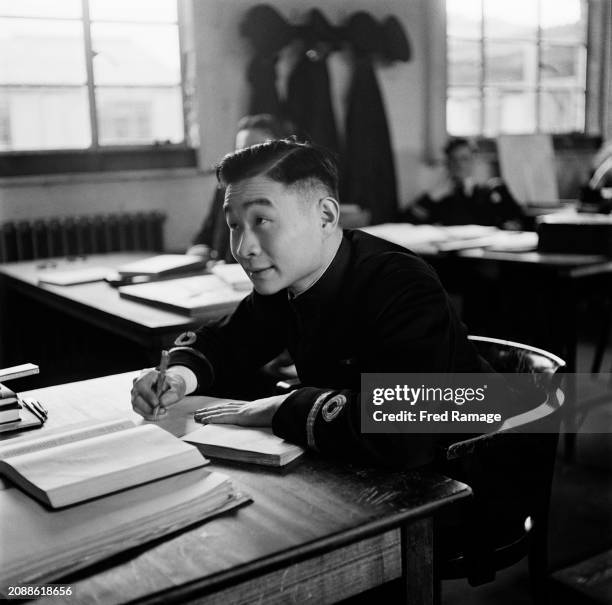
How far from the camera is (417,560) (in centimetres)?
100

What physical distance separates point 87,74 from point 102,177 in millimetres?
633

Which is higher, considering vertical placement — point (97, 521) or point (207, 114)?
point (207, 114)

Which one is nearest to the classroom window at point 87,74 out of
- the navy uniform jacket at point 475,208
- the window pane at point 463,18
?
the navy uniform jacket at point 475,208

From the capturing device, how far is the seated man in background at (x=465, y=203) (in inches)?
224

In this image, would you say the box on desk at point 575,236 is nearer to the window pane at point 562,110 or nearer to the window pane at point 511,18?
the window pane at point 511,18

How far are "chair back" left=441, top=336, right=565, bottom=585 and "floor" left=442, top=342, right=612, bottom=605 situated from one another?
771mm

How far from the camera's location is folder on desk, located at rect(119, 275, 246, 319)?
2.26 metres

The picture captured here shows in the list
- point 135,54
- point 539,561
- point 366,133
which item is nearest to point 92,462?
point 539,561

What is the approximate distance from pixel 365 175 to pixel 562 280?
3.17m

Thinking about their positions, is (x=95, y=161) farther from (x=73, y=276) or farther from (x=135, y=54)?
(x=73, y=276)

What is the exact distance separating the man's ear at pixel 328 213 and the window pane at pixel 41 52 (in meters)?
3.99

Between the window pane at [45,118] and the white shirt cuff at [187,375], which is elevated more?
the window pane at [45,118]

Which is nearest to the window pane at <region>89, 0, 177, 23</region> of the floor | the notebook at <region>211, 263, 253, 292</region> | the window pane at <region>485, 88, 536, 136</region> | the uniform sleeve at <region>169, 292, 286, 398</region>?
the notebook at <region>211, 263, 253, 292</region>

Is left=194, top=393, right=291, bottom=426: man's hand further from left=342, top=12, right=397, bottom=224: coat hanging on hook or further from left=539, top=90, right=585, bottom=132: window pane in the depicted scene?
left=539, top=90, right=585, bottom=132: window pane
